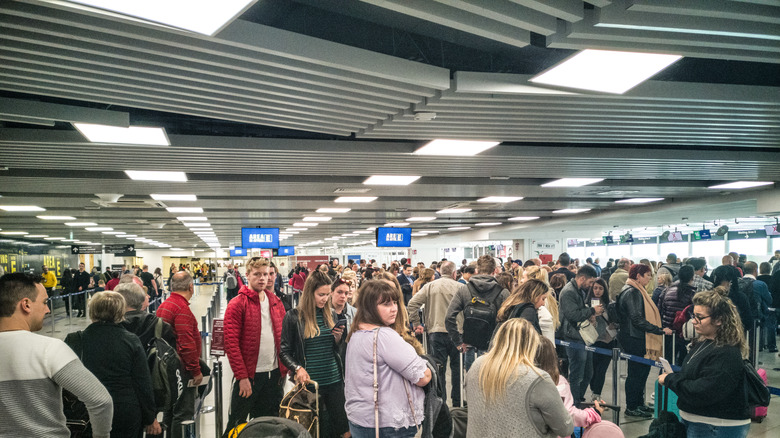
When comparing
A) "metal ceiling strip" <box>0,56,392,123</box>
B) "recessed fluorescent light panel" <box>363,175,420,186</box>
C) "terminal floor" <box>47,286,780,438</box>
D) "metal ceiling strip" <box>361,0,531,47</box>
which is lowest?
"terminal floor" <box>47,286,780,438</box>

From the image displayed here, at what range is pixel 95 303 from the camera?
3461 millimetres

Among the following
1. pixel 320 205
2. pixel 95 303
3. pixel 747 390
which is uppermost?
pixel 320 205

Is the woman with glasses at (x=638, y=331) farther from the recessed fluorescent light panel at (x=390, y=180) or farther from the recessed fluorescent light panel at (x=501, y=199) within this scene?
the recessed fluorescent light panel at (x=501, y=199)

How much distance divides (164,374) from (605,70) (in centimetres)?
435

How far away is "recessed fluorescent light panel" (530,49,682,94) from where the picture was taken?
4285mm

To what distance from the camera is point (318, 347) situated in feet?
13.5

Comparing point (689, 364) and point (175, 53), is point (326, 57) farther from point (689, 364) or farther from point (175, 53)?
point (689, 364)

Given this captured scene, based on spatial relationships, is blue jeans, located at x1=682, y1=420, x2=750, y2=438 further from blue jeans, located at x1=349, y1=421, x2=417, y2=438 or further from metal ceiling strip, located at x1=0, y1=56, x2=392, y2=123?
metal ceiling strip, located at x1=0, y1=56, x2=392, y2=123

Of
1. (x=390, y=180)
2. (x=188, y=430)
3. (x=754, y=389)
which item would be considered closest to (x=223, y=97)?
(x=188, y=430)

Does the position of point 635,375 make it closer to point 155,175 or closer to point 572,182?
point 572,182

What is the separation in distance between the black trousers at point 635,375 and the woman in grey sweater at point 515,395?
4156mm

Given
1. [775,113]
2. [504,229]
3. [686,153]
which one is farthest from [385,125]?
[504,229]

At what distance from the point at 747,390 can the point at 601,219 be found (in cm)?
1988

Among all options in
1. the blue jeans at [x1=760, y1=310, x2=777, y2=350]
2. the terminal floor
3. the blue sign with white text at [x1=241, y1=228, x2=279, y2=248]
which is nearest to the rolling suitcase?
the terminal floor
